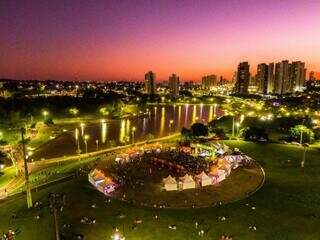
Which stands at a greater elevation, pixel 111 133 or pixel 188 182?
pixel 188 182

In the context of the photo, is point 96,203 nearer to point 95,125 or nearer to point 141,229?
point 141,229

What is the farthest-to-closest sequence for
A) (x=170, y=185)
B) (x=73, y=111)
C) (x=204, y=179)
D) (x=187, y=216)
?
(x=73, y=111), (x=204, y=179), (x=170, y=185), (x=187, y=216)

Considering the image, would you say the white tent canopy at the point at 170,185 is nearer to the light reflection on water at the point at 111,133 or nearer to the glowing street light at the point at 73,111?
the light reflection on water at the point at 111,133

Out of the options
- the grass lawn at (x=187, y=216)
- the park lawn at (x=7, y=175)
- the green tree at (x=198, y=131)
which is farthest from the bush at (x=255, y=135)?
the park lawn at (x=7, y=175)

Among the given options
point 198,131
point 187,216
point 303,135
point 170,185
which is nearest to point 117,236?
point 187,216

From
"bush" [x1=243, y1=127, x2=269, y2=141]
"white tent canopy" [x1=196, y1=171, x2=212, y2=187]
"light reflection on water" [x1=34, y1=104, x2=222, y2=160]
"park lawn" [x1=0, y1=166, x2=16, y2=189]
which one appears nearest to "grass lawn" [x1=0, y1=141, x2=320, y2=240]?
"white tent canopy" [x1=196, y1=171, x2=212, y2=187]

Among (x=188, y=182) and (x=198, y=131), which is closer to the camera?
(x=188, y=182)

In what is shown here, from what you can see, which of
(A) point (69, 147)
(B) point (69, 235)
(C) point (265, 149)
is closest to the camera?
(B) point (69, 235)

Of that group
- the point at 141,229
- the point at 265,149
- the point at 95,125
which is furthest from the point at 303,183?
the point at 95,125

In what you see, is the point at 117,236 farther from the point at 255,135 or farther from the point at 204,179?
the point at 255,135
